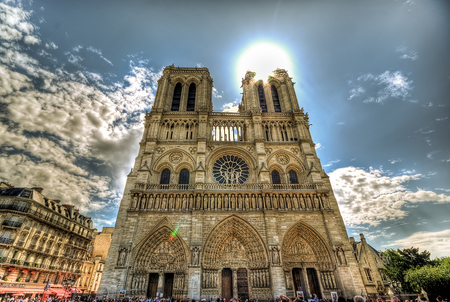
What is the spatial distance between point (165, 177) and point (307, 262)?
13.3 m

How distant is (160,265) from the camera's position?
15203 mm

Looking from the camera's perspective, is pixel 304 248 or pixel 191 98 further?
pixel 191 98

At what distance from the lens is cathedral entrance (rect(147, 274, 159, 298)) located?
14.6 metres

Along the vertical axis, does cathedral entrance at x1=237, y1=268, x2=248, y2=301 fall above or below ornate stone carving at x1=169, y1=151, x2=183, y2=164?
below

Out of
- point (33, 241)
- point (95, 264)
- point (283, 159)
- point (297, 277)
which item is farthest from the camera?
point (95, 264)

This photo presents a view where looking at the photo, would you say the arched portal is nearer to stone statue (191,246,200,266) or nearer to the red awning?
stone statue (191,246,200,266)

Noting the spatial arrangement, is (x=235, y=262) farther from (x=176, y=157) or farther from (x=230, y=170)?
(x=176, y=157)

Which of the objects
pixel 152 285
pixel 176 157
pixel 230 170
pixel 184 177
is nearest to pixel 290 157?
pixel 230 170

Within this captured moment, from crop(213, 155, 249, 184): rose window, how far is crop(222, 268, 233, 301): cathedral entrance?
704 cm

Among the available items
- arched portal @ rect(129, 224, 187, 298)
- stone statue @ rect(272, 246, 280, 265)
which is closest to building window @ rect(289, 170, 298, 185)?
stone statue @ rect(272, 246, 280, 265)

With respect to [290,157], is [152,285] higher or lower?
lower

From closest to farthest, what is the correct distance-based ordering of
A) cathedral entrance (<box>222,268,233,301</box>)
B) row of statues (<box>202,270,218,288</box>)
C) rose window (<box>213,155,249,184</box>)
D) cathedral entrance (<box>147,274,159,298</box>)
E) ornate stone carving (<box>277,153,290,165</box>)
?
row of statues (<box>202,270,218,288</box>)
cathedral entrance (<box>147,274,159,298</box>)
cathedral entrance (<box>222,268,233,301</box>)
rose window (<box>213,155,249,184</box>)
ornate stone carving (<box>277,153,290,165</box>)

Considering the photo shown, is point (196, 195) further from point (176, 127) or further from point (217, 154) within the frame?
point (176, 127)

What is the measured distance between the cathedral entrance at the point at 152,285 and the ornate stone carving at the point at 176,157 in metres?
9.07
